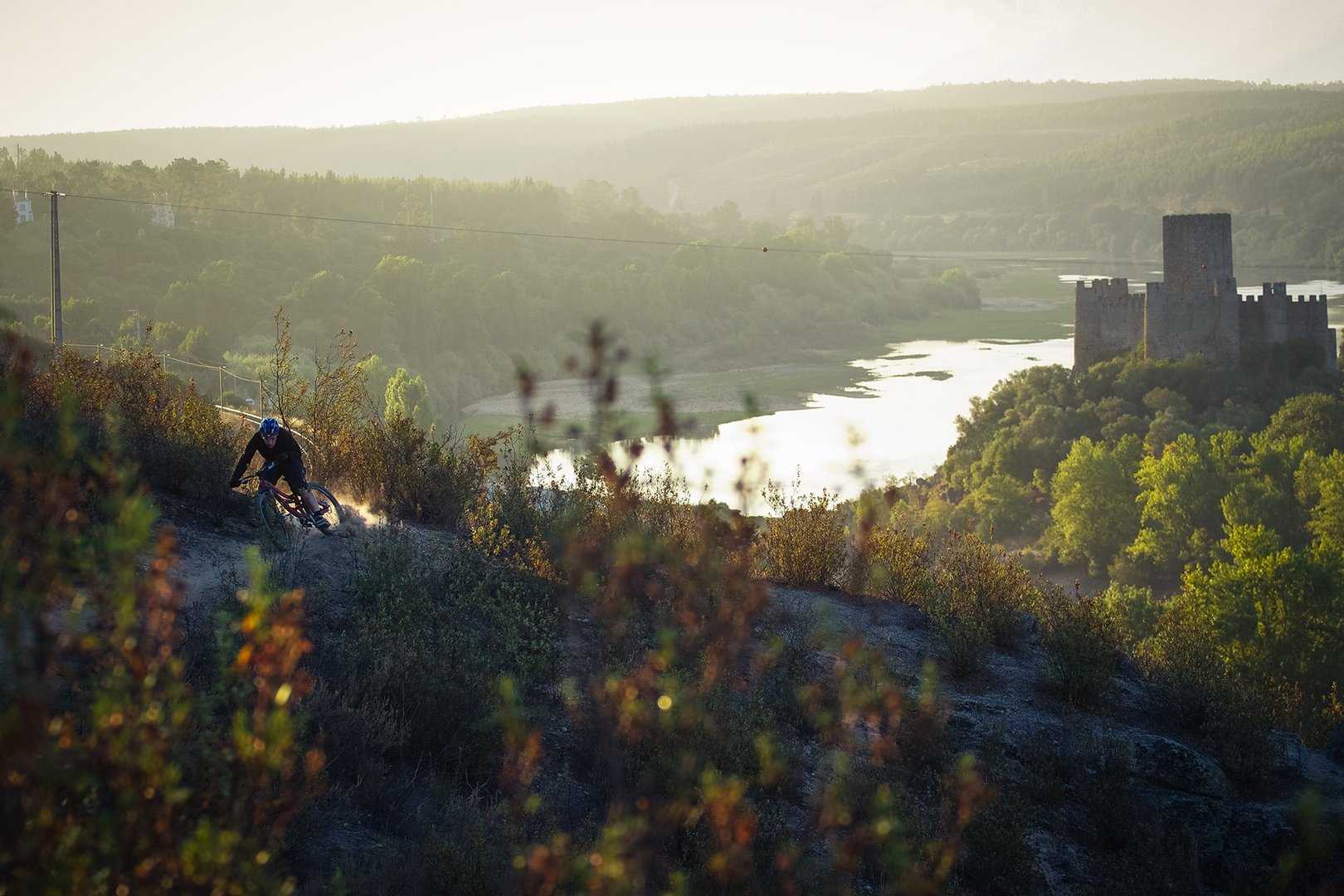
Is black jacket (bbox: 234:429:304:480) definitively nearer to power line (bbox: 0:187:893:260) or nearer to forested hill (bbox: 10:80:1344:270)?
power line (bbox: 0:187:893:260)

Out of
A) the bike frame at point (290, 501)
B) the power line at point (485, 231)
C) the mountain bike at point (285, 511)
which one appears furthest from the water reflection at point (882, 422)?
the bike frame at point (290, 501)

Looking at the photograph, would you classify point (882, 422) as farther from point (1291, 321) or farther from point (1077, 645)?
point (1077, 645)

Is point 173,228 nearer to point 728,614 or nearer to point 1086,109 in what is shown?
point 728,614

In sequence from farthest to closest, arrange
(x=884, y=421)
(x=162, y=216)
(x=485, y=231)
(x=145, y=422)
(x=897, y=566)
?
(x=485, y=231) < (x=162, y=216) < (x=884, y=421) < (x=897, y=566) < (x=145, y=422)

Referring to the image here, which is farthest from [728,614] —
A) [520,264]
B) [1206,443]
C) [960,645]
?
[520,264]

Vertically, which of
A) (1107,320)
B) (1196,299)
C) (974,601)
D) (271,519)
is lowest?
(974,601)

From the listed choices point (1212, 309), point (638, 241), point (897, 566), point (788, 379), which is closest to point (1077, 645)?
point (897, 566)

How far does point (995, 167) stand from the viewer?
15425 cm

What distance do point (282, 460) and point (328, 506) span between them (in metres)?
0.44

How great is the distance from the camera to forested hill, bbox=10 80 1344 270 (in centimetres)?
10794

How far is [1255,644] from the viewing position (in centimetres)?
1803

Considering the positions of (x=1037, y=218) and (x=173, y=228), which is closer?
(x=173, y=228)

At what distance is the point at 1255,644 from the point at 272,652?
722 inches

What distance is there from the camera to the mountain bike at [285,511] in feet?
25.9
